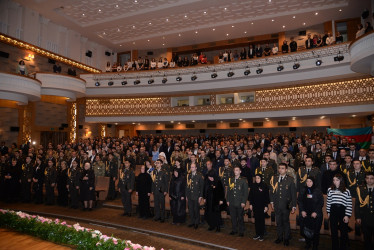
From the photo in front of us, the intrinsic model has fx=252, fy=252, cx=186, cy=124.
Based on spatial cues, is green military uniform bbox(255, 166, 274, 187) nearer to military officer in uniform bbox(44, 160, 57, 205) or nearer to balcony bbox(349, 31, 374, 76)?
balcony bbox(349, 31, 374, 76)

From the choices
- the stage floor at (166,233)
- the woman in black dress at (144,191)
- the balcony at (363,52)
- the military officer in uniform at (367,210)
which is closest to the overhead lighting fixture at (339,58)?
the balcony at (363,52)

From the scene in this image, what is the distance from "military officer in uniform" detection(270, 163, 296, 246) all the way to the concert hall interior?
23mm

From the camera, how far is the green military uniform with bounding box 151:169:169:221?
22.1 ft

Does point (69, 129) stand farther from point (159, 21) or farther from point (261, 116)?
point (261, 116)

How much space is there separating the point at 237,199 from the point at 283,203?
38.7 inches

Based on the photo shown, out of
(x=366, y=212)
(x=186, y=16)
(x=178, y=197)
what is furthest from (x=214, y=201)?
(x=186, y=16)

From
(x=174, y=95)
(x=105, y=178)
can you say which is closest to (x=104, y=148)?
(x=105, y=178)

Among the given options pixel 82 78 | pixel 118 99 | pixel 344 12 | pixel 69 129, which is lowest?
pixel 69 129

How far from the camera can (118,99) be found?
19.1 meters

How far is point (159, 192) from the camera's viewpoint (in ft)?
22.1

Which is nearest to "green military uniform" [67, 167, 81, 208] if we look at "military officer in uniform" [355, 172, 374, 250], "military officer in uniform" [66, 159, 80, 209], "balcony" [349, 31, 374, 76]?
"military officer in uniform" [66, 159, 80, 209]

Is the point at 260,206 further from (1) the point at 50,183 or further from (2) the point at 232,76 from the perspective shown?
(2) the point at 232,76

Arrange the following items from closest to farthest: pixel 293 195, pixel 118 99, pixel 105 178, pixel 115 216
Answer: pixel 293 195, pixel 115 216, pixel 105 178, pixel 118 99

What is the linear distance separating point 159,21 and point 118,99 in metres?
6.39
